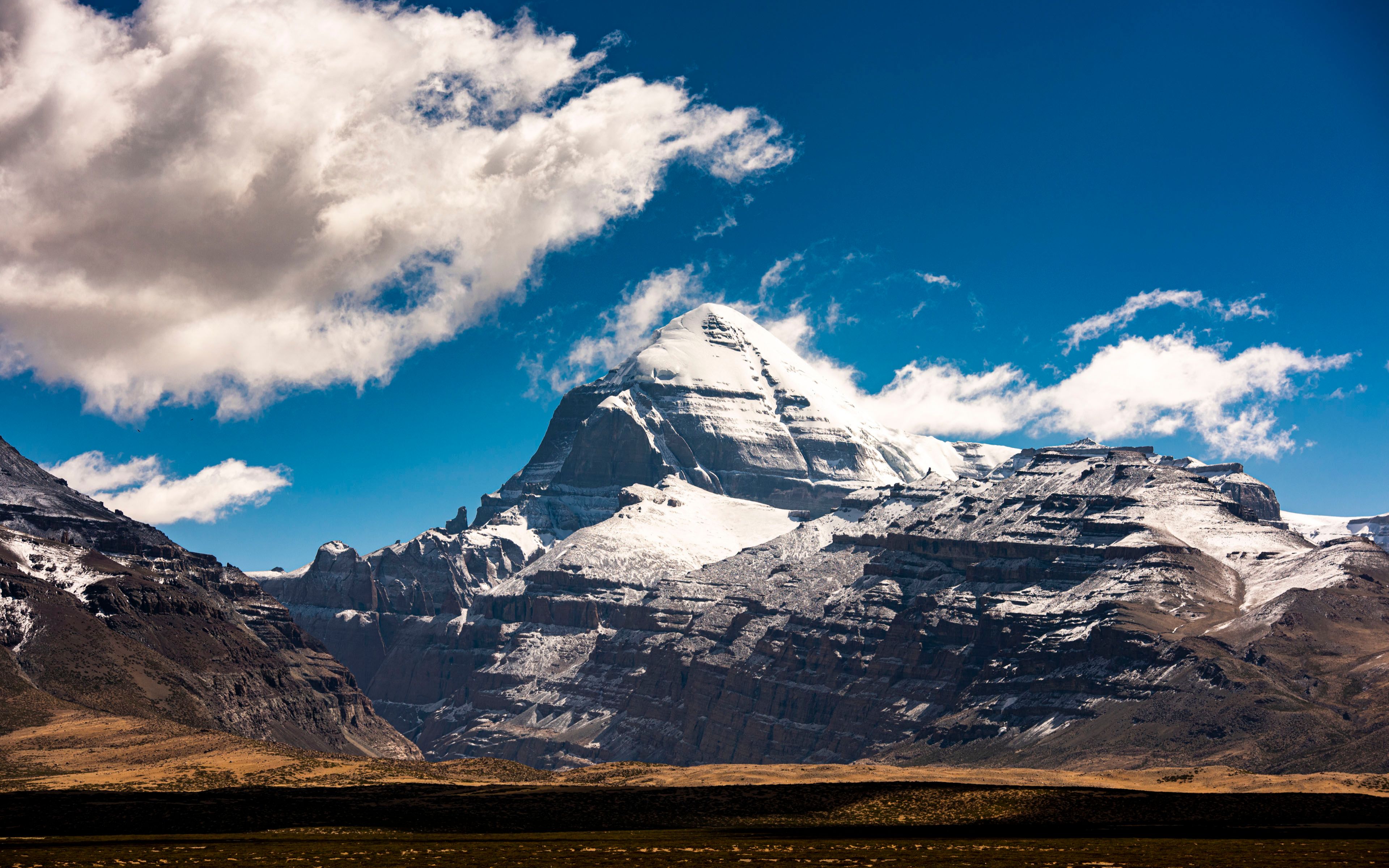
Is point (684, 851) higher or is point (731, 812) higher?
point (731, 812)

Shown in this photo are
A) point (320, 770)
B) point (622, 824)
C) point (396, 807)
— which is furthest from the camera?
point (320, 770)

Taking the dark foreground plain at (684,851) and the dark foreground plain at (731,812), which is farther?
the dark foreground plain at (731,812)

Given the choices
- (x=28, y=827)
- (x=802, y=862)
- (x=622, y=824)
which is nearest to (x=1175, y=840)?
(x=802, y=862)

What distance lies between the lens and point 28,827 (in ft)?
408

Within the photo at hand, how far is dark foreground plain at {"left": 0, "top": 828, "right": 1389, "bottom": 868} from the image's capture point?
94.1 meters

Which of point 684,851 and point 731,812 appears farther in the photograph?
point 731,812

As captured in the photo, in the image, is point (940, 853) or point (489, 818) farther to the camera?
point (489, 818)

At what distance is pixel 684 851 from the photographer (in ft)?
341

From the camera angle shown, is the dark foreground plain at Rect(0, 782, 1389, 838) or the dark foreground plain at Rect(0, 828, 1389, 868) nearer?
the dark foreground plain at Rect(0, 828, 1389, 868)

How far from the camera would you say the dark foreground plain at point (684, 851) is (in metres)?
94.1

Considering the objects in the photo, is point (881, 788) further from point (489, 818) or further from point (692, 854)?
point (692, 854)

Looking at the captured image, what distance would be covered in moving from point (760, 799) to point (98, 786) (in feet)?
285

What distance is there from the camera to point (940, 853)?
99562 millimetres

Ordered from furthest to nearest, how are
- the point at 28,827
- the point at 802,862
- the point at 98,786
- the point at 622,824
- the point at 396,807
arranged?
1. the point at 98,786
2. the point at 396,807
3. the point at 622,824
4. the point at 28,827
5. the point at 802,862
